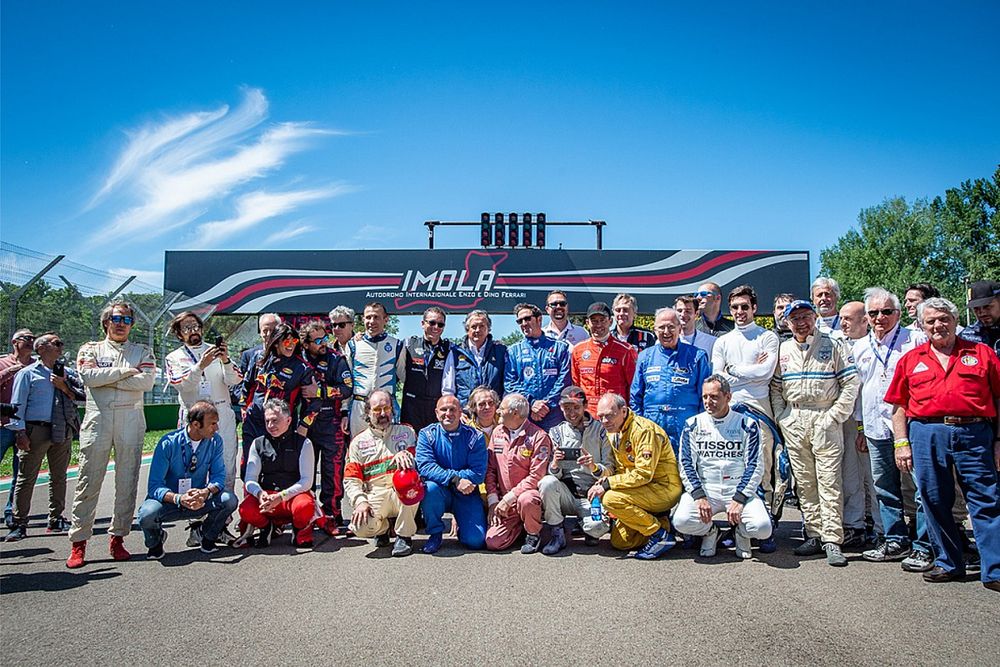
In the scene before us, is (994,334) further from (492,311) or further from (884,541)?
(492,311)

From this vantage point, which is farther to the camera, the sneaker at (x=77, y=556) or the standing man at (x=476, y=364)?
the standing man at (x=476, y=364)

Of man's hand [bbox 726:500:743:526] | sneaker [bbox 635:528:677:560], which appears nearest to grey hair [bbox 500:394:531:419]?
sneaker [bbox 635:528:677:560]

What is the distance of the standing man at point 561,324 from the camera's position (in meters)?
6.72

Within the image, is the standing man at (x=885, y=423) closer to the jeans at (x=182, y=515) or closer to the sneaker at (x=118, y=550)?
the jeans at (x=182, y=515)

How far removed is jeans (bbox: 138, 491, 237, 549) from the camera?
4820mm

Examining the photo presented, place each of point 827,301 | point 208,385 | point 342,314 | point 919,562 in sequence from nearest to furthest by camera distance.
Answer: point 919,562, point 208,385, point 827,301, point 342,314

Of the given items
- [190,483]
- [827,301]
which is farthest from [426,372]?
[827,301]

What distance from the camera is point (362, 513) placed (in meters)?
5.04

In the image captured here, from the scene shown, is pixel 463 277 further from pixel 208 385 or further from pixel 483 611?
pixel 483 611

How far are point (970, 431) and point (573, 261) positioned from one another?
14810 millimetres

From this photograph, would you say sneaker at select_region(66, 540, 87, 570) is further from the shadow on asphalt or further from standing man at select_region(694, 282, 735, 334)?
standing man at select_region(694, 282, 735, 334)

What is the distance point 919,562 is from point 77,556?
19.3 feet

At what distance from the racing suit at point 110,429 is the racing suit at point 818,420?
5048 millimetres

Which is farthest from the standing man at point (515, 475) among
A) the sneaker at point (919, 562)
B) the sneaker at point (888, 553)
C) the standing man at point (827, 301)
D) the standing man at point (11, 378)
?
the standing man at point (11, 378)
